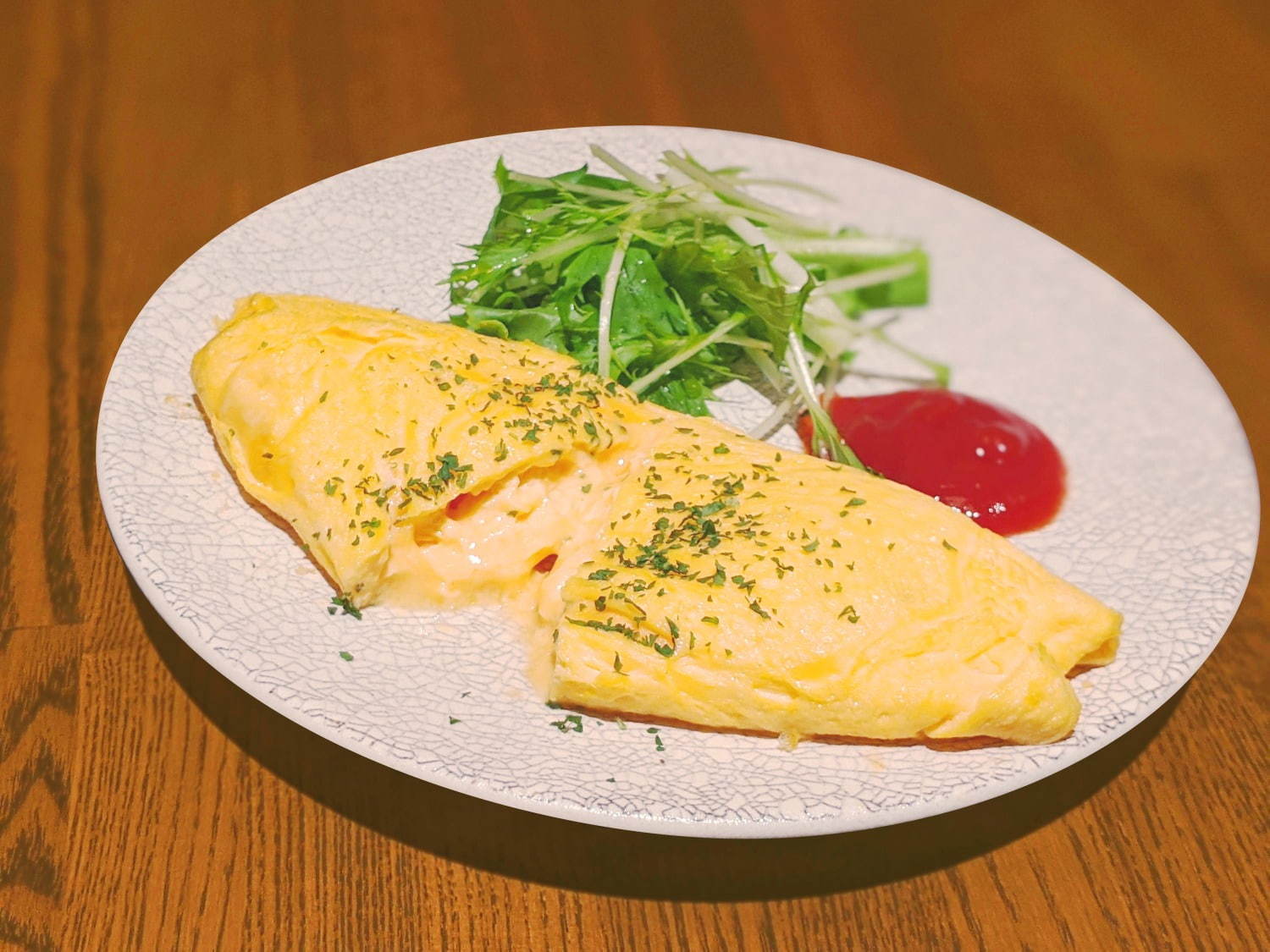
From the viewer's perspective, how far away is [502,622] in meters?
3.04

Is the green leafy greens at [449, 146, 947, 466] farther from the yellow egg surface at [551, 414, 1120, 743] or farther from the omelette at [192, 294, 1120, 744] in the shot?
the yellow egg surface at [551, 414, 1120, 743]

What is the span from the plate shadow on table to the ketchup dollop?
94cm

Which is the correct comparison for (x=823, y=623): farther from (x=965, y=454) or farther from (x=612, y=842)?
(x=965, y=454)

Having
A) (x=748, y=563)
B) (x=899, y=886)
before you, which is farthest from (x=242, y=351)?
(x=899, y=886)

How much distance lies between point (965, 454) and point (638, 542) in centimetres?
130

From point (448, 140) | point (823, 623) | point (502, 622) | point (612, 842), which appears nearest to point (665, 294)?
point (502, 622)

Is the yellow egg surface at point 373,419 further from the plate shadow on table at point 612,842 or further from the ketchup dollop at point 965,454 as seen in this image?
the ketchup dollop at point 965,454

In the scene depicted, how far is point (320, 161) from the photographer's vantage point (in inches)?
206

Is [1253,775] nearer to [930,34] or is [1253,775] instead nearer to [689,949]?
[689,949]

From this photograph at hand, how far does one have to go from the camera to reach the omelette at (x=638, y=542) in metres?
2.72

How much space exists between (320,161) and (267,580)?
2.87 meters

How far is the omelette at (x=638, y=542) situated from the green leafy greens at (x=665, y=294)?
400 millimetres

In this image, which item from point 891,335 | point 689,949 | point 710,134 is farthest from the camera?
point 710,134

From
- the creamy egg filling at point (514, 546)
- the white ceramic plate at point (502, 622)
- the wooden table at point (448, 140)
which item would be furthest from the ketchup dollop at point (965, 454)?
the creamy egg filling at point (514, 546)
